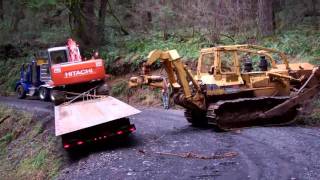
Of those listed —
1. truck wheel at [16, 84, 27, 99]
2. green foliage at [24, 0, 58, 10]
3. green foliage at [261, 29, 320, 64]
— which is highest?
green foliage at [24, 0, 58, 10]

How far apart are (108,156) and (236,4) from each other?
38.4 feet

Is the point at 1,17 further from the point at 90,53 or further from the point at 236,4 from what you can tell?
the point at 236,4

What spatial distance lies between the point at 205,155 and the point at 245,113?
300 cm

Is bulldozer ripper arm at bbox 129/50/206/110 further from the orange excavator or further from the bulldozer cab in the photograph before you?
the orange excavator

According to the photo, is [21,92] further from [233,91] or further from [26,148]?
[233,91]

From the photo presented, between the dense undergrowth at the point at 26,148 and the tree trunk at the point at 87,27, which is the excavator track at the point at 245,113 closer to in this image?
the dense undergrowth at the point at 26,148

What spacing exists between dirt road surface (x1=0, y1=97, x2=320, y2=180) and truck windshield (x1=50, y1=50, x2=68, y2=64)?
29.8 feet

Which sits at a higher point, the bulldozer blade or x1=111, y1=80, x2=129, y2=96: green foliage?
the bulldozer blade

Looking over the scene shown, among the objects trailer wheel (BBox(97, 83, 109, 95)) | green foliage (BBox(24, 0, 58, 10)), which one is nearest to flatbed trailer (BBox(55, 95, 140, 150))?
trailer wheel (BBox(97, 83, 109, 95))

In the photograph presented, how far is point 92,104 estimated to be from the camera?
14.0m

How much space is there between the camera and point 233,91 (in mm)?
12945

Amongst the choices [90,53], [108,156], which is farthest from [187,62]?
[108,156]

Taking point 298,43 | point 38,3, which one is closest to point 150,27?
point 38,3

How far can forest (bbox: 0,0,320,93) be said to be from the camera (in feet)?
66.6
